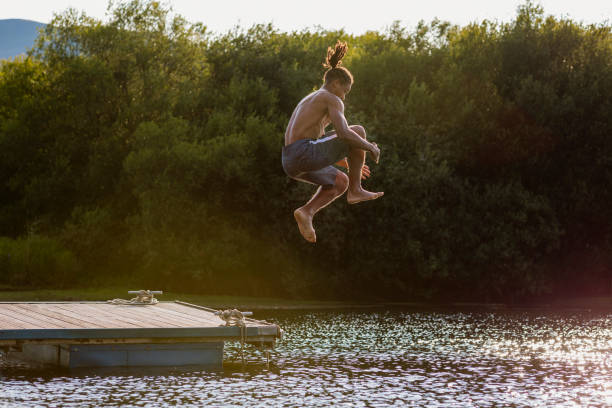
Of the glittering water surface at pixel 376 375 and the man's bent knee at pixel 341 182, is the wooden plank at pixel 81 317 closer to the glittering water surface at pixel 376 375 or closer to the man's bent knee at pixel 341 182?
the glittering water surface at pixel 376 375

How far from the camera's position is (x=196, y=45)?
38.7 metres

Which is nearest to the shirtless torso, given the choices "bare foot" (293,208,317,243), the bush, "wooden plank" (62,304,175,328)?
"bare foot" (293,208,317,243)

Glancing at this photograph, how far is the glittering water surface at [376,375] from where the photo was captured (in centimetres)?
1434

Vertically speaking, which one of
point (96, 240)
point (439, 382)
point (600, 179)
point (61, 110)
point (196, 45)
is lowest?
point (439, 382)

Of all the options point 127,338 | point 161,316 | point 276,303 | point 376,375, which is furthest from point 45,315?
point 276,303

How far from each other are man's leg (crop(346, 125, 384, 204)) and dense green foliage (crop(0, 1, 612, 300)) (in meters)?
23.3

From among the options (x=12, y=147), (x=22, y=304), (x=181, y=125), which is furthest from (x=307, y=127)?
(x=12, y=147)

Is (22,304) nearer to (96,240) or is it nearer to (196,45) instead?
(96,240)

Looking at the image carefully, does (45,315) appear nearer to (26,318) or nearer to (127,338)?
(26,318)

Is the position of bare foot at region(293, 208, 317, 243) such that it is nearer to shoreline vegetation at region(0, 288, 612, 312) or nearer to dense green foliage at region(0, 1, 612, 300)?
shoreline vegetation at region(0, 288, 612, 312)

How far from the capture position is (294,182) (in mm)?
32906

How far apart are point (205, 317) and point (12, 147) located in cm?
2047

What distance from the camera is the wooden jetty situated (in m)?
15.8

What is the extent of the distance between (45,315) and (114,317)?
148 centimetres
